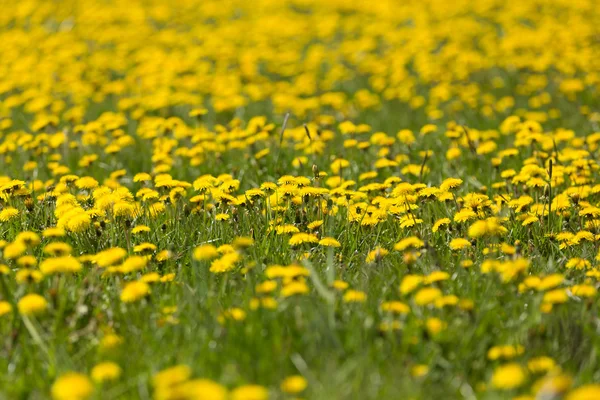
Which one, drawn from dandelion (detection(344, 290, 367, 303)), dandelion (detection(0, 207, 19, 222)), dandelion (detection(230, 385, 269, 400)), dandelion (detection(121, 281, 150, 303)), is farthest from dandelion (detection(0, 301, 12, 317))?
dandelion (detection(344, 290, 367, 303))

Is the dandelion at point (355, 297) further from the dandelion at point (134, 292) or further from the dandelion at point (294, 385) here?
the dandelion at point (134, 292)

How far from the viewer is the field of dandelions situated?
252cm

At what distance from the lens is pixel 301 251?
139 inches

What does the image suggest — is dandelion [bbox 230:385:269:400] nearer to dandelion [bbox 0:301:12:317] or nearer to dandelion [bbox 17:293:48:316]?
dandelion [bbox 17:293:48:316]

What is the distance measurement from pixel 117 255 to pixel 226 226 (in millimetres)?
990

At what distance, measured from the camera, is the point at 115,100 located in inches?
313

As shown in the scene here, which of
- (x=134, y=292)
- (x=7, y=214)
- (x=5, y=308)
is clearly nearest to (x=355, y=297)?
(x=134, y=292)

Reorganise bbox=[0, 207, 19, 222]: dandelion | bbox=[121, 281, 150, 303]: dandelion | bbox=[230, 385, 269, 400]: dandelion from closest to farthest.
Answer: bbox=[230, 385, 269, 400]: dandelion, bbox=[121, 281, 150, 303]: dandelion, bbox=[0, 207, 19, 222]: dandelion

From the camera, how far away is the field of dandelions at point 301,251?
8.27 ft

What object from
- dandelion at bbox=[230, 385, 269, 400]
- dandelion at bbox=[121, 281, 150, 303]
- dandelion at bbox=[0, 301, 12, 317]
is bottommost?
dandelion at bbox=[121, 281, 150, 303]

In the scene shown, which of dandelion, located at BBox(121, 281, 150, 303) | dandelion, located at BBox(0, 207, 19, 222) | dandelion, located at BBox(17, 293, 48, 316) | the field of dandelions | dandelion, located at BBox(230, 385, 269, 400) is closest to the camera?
dandelion, located at BBox(230, 385, 269, 400)

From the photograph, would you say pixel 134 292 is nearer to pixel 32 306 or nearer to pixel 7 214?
pixel 32 306

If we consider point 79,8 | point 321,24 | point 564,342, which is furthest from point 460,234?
point 79,8

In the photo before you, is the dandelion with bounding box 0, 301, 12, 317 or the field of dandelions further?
the dandelion with bounding box 0, 301, 12, 317
